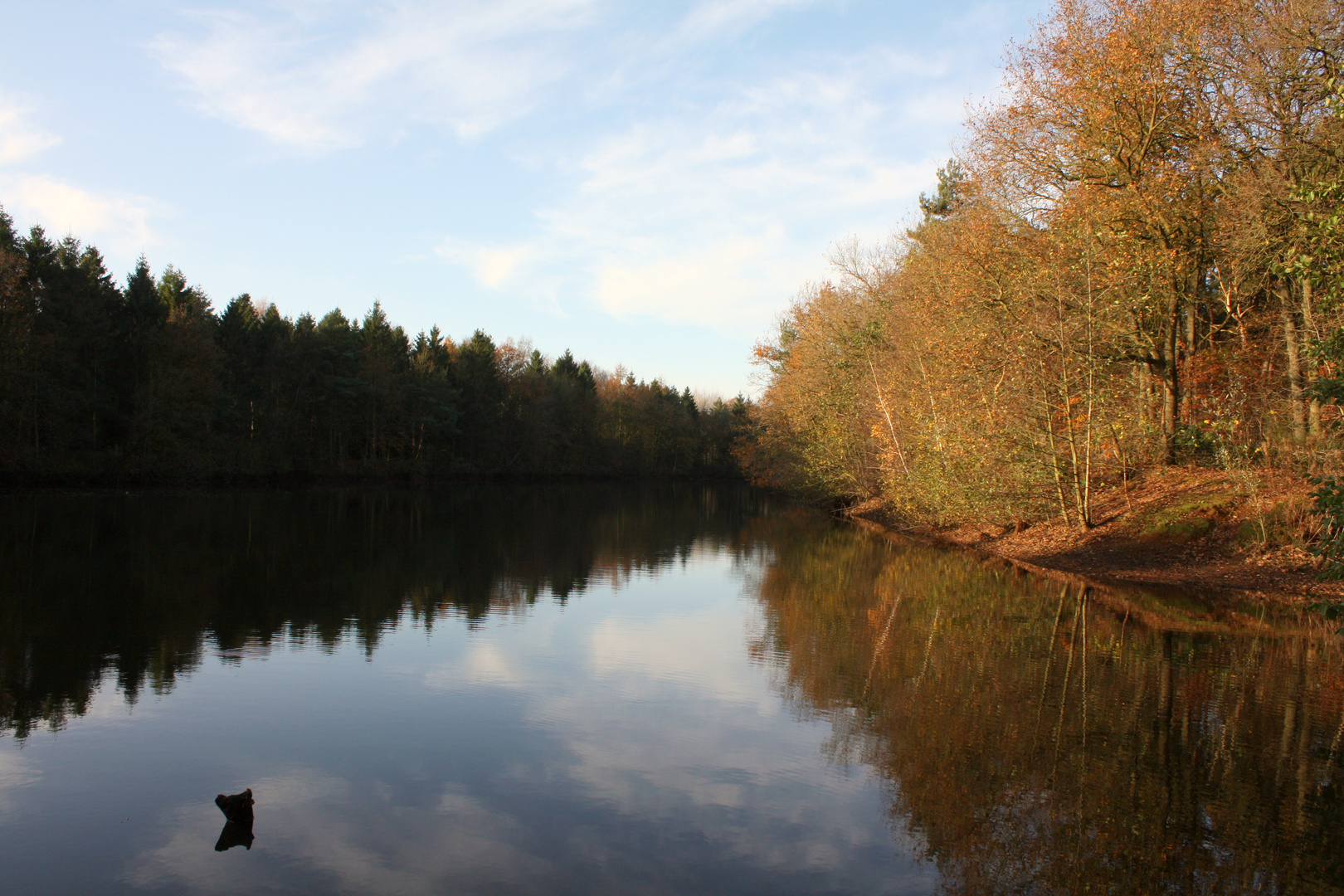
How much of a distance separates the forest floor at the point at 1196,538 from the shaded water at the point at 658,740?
8.26ft

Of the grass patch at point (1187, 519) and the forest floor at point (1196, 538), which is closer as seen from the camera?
the forest floor at point (1196, 538)

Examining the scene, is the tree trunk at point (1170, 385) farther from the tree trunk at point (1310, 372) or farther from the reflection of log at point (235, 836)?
the reflection of log at point (235, 836)

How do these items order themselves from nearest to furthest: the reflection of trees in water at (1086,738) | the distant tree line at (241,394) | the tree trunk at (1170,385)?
1. the reflection of trees in water at (1086,738)
2. the tree trunk at (1170,385)
3. the distant tree line at (241,394)

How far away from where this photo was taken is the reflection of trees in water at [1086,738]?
18.3 feet

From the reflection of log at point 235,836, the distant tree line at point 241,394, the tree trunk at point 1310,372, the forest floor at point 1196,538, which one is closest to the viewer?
the reflection of log at point 235,836

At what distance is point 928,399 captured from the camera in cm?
2573

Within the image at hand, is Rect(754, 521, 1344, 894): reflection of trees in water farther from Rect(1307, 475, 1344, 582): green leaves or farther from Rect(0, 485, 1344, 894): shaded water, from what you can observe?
Rect(1307, 475, 1344, 582): green leaves

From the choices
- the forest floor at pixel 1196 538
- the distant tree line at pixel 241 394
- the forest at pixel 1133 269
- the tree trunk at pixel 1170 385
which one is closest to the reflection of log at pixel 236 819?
the forest floor at pixel 1196 538

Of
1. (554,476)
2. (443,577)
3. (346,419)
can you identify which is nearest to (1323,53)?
(443,577)

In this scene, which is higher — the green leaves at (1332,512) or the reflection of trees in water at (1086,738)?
the green leaves at (1332,512)

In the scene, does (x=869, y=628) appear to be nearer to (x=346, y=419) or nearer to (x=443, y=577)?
(x=443, y=577)

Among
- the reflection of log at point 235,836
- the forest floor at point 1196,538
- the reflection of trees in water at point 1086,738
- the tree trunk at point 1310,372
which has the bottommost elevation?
the reflection of log at point 235,836

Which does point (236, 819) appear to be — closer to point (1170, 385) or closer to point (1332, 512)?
point (1332, 512)

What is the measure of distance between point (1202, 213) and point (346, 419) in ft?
183
